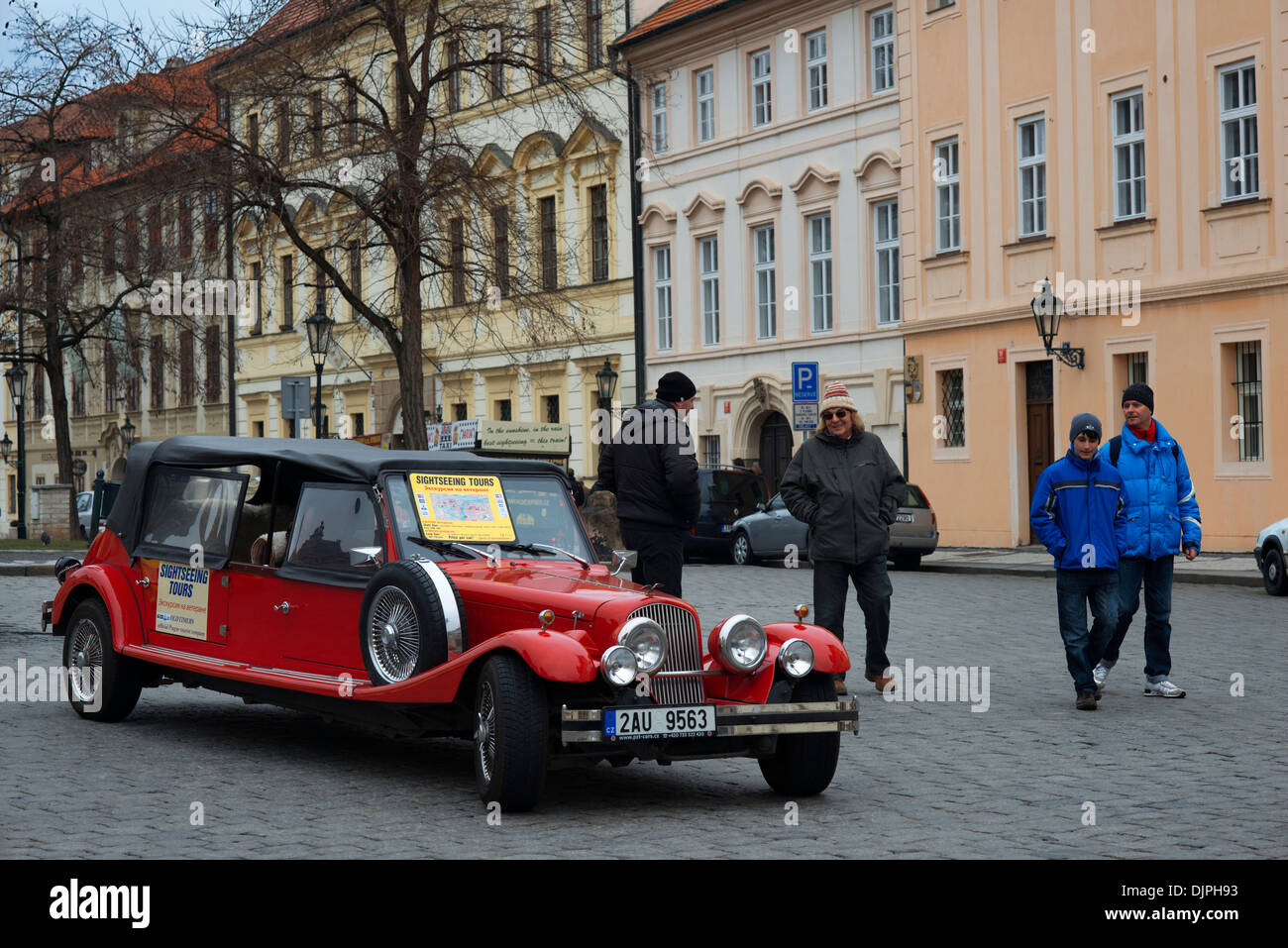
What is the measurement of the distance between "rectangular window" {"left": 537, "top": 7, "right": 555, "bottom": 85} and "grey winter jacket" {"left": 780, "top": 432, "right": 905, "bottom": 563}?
18615 millimetres

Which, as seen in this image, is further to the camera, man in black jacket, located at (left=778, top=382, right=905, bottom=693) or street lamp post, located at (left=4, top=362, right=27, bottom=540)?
street lamp post, located at (left=4, top=362, right=27, bottom=540)

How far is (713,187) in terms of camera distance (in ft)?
130

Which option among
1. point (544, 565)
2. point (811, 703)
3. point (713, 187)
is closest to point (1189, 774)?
point (811, 703)

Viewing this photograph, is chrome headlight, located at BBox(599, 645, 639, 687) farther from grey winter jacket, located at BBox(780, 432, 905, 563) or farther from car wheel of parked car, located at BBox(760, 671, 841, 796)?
grey winter jacket, located at BBox(780, 432, 905, 563)

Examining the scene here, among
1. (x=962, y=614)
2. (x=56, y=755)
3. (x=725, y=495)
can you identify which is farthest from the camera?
(x=725, y=495)

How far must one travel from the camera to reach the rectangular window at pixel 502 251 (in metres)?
28.8

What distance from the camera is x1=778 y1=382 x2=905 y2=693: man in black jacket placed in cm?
1195

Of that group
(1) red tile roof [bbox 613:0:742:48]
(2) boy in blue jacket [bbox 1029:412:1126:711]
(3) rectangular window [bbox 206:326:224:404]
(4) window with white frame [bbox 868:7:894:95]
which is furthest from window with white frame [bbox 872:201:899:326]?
(3) rectangular window [bbox 206:326:224:404]

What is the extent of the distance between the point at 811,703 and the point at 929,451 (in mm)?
25834

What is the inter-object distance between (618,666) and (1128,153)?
23.8 m

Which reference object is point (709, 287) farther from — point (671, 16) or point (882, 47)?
point (882, 47)

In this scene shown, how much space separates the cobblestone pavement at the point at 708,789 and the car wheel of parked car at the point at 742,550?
18448 mm

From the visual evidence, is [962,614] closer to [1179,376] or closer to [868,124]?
[1179,376]

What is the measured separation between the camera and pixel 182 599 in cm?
1059
